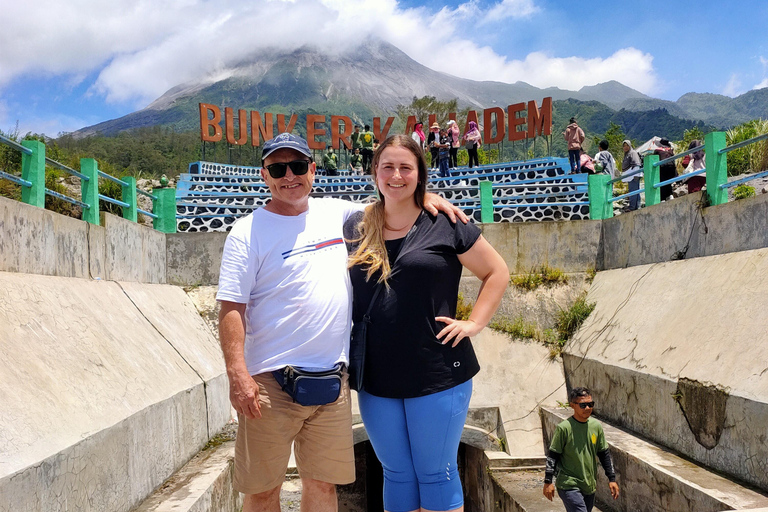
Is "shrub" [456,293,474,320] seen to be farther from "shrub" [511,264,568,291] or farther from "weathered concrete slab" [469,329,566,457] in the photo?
"shrub" [511,264,568,291]

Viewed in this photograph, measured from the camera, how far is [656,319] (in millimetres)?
6270

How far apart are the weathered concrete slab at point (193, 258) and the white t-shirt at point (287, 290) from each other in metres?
6.10

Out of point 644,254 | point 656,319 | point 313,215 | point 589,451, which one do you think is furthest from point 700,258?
point 313,215

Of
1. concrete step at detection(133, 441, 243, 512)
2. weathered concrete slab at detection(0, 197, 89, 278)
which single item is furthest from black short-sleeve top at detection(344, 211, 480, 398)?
weathered concrete slab at detection(0, 197, 89, 278)

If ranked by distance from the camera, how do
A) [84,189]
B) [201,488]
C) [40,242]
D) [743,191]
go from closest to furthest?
[201,488], [40,242], [84,189], [743,191]

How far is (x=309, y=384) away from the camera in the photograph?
263 centimetres

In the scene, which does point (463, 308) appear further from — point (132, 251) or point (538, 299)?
point (132, 251)

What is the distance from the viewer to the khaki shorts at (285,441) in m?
2.72

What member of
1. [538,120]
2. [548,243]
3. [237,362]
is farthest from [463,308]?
[538,120]

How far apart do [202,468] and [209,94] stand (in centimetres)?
19047

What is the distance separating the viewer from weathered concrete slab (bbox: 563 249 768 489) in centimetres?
441

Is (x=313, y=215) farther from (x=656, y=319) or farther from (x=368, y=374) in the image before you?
(x=656, y=319)

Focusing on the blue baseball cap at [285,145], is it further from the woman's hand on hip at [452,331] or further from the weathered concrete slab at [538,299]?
the weathered concrete slab at [538,299]

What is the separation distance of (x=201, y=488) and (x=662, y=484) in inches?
134
